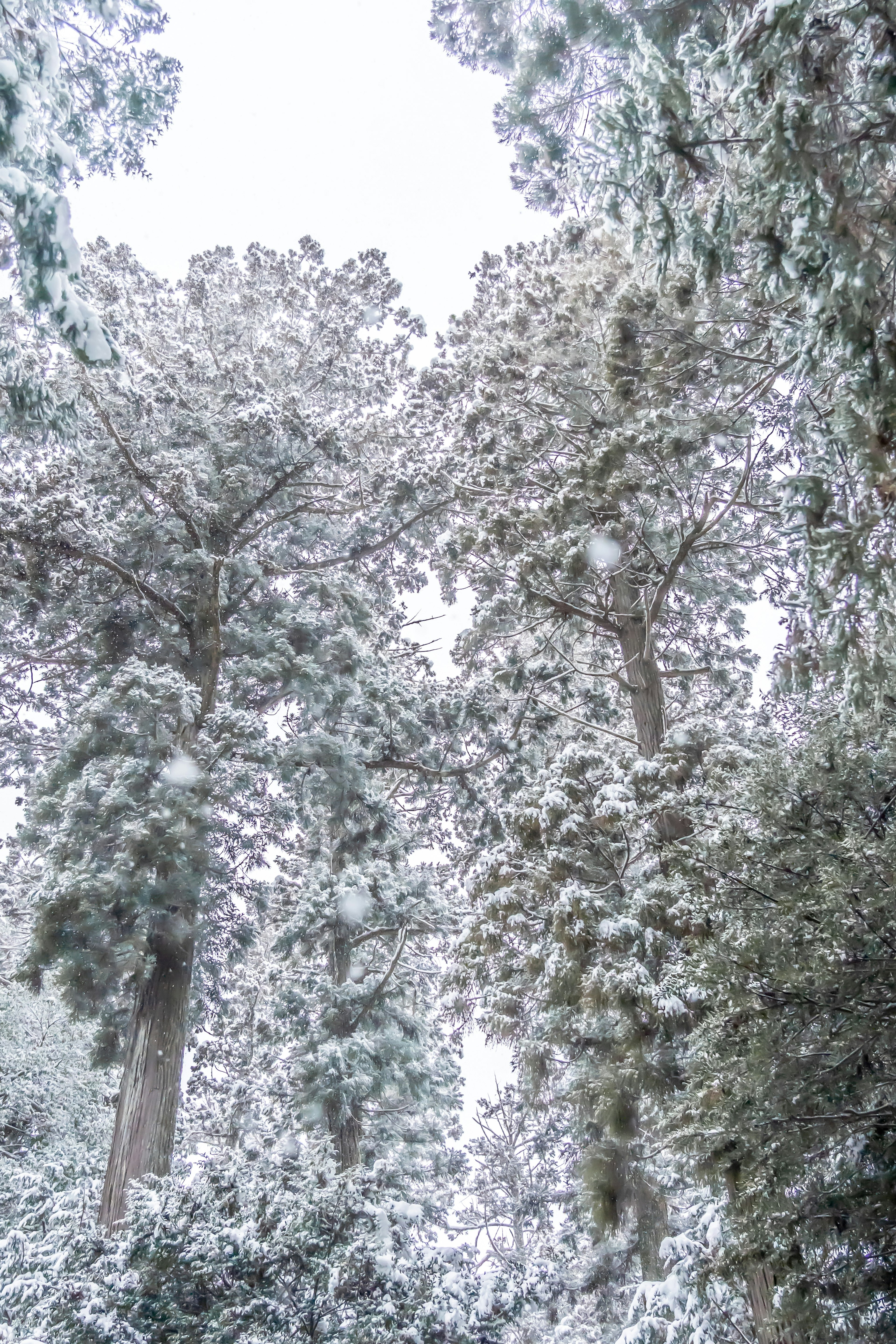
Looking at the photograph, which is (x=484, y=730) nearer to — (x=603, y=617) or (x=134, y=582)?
(x=603, y=617)

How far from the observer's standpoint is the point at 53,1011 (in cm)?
1317

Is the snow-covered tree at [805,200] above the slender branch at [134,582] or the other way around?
the other way around

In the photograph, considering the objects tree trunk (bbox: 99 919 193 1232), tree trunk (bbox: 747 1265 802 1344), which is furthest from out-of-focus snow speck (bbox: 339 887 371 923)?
tree trunk (bbox: 747 1265 802 1344)

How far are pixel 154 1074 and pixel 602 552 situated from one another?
608 cm

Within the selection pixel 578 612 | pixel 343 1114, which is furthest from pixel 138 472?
pixel 343 1114

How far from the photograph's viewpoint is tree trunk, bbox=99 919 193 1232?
7.35 m

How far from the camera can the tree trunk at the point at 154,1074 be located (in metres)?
7.35

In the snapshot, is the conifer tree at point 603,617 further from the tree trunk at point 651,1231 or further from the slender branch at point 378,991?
the slender branch at point 378,991

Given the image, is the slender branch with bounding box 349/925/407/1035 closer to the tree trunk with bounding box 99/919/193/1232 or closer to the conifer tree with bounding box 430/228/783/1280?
the conifer tree with bounding box 430/228/783/1280

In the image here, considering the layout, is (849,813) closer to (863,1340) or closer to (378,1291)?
(863,1340)

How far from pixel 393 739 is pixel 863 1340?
306 inches

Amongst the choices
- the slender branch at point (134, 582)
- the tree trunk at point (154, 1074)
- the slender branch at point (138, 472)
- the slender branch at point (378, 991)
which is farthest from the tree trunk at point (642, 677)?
the slender branch at point (134, 582)

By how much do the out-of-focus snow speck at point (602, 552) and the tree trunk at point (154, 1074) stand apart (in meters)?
5.08

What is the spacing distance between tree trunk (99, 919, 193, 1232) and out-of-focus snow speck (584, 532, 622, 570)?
5.08 metres
